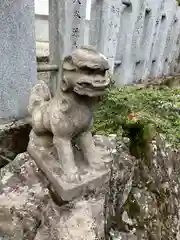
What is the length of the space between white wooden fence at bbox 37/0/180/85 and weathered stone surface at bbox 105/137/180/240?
1.09 m

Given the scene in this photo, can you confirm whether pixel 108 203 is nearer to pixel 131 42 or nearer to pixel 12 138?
pixel 12 138

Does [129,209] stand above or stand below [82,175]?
below

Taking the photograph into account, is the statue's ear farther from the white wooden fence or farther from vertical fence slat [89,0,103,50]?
vertical fence slat [89,0,103,50]

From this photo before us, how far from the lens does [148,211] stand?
4.77 ft

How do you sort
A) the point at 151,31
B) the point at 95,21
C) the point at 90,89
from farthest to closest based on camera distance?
the point at 151,31, the point at 95,21, the point at 90,89

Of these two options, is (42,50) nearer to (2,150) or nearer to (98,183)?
(2,150)

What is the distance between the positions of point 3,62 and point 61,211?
1.11 metres

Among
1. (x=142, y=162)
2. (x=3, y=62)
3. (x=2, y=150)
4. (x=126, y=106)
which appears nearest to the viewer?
(x=142, y=162)

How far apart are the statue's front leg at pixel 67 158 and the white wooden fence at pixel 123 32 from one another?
120 centimetres

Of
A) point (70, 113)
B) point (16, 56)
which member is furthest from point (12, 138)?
point (70, 113)

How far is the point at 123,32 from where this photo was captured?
290cm

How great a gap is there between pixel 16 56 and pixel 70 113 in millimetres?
938

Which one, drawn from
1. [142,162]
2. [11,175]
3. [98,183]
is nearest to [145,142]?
[142,162]

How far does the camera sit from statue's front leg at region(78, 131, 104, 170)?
1.19 metres
